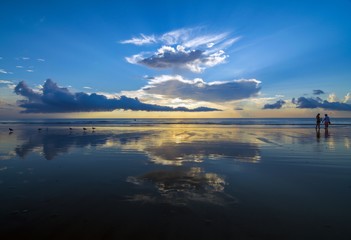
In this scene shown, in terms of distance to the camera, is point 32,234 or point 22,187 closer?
point 32,234

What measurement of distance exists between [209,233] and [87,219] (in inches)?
116

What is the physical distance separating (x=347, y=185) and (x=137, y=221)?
7517mm

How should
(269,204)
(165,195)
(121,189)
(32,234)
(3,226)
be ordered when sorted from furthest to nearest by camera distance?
(121,189)
(165,195)
(269,204)
(3,226)
(32,234)

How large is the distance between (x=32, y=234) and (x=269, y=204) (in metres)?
5.88

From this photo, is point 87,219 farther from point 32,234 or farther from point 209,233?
point 209,233

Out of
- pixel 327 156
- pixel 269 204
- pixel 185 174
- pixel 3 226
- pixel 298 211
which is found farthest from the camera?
pixel 327 156

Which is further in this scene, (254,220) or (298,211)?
(298,211)

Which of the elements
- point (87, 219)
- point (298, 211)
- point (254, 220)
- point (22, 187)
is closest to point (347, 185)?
point (298, 211)

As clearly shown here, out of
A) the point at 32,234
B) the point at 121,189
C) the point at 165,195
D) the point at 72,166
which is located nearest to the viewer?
the point at 32,234

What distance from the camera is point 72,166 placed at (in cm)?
1193

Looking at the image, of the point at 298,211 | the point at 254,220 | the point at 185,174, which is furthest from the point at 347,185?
the point at 185,174

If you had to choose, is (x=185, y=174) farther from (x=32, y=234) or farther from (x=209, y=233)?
(x=32, y=234)

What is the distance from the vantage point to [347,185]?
8469 millimetres

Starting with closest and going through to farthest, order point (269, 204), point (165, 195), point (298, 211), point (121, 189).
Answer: point (298, 211) < point (269, 204) < point (165, 195) < point (121, 189)
